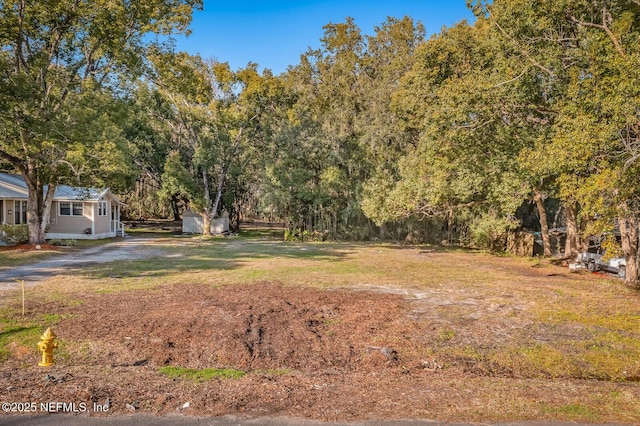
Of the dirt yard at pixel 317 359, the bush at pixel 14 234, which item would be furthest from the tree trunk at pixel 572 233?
the bush at pixel 14 234

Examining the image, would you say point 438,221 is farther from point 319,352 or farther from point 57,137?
point 319,352

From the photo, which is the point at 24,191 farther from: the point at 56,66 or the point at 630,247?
the point at 630,247

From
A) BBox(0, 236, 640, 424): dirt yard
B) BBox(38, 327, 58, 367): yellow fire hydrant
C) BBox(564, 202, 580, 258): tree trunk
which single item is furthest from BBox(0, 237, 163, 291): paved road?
BBox(564, 202, 580, 258): tree trunk

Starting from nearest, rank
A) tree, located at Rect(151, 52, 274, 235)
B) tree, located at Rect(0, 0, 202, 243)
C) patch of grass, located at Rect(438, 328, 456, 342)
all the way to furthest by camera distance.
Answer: patch of grass, located at Rect(438, 328, 456, 342), tree, located at Rect(0, 0, 202, 243), tree, located at Rect(151, 52, 274, 235)

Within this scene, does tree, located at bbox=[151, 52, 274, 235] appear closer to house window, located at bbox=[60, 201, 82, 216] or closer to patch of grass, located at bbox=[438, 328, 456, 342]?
house window, located at bbox=[60, 201, 82, 216]

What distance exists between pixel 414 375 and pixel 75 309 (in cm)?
651

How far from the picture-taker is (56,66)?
19.2 metres

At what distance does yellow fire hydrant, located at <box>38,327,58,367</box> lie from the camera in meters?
5.24

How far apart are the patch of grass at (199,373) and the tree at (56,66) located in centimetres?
1271

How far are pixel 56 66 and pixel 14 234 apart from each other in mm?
8224

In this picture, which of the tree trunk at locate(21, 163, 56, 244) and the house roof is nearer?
the tree trunk at locate(21, 163, 56, 244)

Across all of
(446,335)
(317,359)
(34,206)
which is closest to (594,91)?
(446,335)

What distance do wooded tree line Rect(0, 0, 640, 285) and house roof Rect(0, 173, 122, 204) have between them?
51.9 inches

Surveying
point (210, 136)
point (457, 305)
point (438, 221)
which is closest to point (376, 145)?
point (438, 221)
